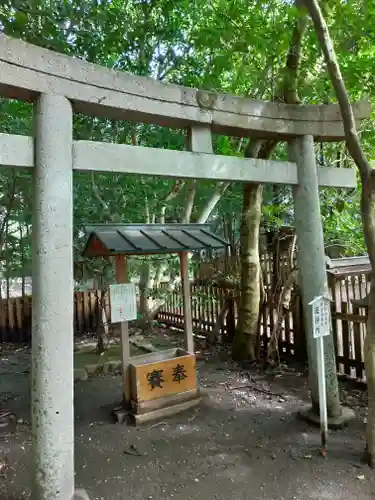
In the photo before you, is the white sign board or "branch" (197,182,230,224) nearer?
the white sign board

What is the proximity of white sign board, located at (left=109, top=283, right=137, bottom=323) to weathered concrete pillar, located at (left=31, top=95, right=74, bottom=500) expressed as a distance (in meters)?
1.60

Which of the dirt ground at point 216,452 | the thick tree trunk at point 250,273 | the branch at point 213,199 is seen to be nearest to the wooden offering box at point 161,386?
the dirt ground at point 216,452

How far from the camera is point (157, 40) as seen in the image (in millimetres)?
6301

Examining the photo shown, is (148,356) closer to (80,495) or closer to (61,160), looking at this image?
(80,495)

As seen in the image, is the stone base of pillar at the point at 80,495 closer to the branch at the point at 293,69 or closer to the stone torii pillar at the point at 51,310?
the stone torii pillar at the point at 51,310

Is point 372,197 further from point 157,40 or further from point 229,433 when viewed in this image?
point 157,40

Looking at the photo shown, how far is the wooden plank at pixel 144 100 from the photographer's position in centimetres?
260

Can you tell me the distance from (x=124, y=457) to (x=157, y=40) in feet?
21.1

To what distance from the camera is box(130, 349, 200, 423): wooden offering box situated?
4281 mm

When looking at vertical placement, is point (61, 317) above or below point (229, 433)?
above

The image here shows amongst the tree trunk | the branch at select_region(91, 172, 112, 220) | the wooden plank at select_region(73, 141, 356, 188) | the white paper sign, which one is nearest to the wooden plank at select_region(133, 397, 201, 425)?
the white paper sign

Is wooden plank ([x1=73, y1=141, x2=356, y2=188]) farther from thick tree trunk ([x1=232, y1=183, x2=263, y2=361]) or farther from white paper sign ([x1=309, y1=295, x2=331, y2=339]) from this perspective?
thick tree trunk ([x1=232, y1=183, x2=263, y2=361])

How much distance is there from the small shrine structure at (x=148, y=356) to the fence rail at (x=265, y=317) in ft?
6.59

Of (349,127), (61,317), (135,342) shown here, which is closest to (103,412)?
(61,317)
